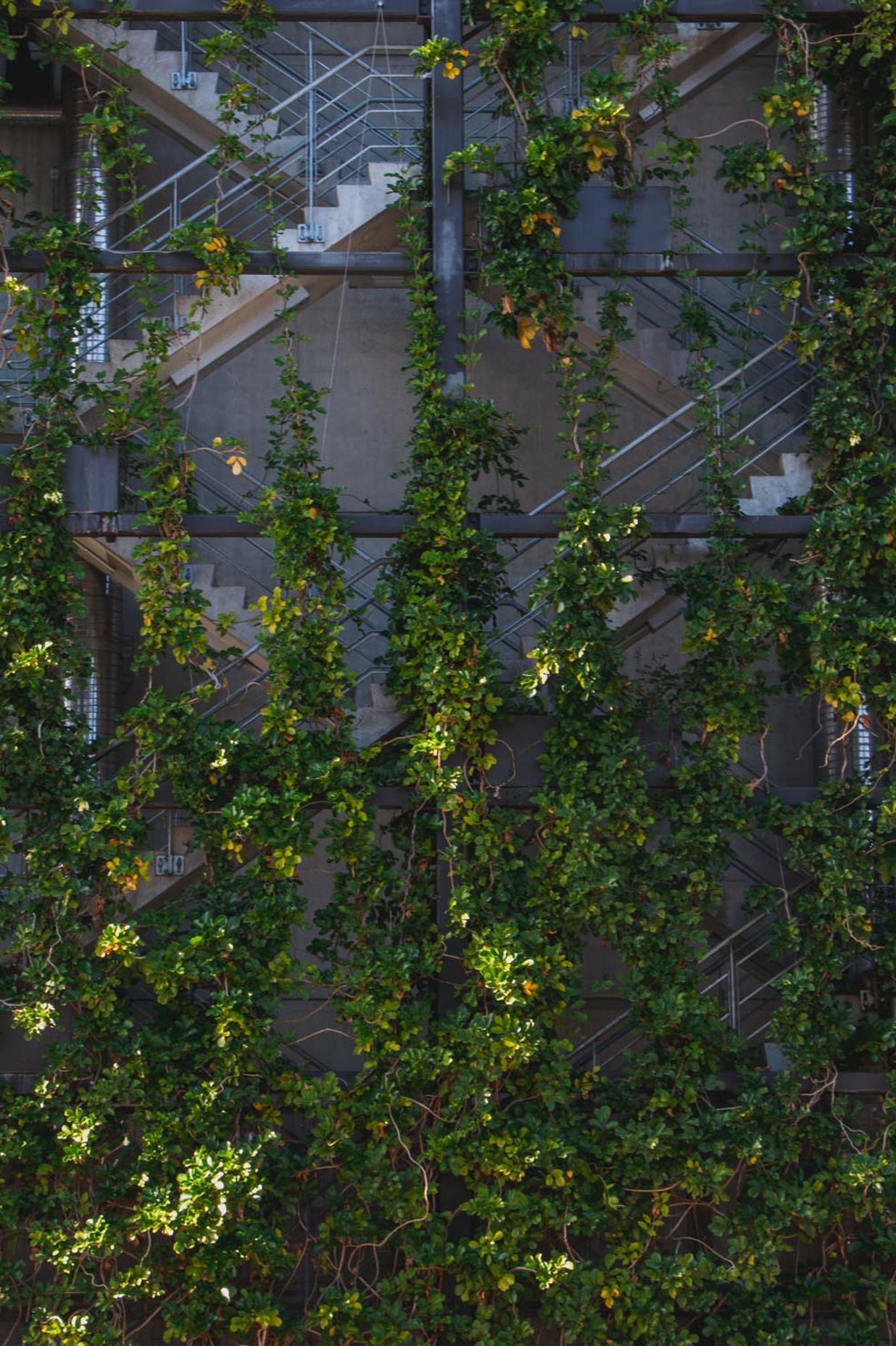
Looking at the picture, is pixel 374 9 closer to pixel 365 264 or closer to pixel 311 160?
pixel 311 160

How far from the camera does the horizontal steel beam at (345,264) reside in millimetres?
10039

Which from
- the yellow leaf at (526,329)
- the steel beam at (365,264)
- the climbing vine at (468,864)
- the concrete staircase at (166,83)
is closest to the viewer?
the climbing vine at (468,864)

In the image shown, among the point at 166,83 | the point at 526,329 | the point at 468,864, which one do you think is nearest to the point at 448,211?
the point at 526,329

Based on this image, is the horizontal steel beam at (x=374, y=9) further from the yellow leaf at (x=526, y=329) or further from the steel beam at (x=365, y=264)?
the yellow leaf at (x=526, y=329)

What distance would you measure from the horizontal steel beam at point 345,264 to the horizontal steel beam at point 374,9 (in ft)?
4.72

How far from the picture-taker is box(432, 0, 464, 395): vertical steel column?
32.7 ft

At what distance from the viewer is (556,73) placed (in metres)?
12.5

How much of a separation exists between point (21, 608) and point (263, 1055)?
2858 mm

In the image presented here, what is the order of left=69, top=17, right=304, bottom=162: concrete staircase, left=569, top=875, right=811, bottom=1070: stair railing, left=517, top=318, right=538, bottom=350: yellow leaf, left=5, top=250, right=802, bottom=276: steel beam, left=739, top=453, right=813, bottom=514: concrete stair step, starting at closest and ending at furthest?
left=569, top=875, right=811, bottom=1070: stair railing
left=517, top=318, right=538, bottom=350: yellow leaf
left=5, top=250, right=802, bottom=276: steel beam
left=739, top=453, right=813, bottom=514: concrete stair step
left=69, top=17, right=304, bottom=162: concrete staircase

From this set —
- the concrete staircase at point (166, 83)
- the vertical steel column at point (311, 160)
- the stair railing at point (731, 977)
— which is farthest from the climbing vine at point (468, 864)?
the concrete staircase at point (166, 83)

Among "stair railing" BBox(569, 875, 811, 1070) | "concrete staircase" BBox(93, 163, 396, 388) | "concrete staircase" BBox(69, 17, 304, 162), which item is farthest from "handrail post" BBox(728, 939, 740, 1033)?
"concrete staircase" BBox(69, 17, 304, 162)

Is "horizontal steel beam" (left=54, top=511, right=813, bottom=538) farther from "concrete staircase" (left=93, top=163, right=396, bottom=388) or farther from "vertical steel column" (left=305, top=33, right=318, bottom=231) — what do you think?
"vertical steel column" (left=305, top=33, right=318, bottom=231)

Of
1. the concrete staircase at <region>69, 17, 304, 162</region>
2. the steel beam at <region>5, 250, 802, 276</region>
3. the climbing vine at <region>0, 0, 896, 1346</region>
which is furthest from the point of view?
the concrete staircase at <region>69, 17, 304, 162</region>

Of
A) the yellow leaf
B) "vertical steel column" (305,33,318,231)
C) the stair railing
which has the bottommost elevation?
the stair railing
